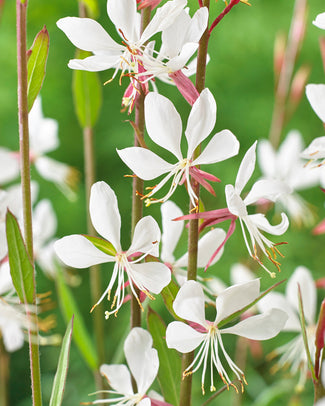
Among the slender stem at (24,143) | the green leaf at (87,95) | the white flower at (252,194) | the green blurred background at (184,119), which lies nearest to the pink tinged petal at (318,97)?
the white flower at (252,194)

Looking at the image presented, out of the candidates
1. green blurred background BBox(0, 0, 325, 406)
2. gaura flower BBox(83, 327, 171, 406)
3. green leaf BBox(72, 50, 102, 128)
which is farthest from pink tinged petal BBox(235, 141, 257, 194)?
green blurred background BBox(0, 0, 325, 406)

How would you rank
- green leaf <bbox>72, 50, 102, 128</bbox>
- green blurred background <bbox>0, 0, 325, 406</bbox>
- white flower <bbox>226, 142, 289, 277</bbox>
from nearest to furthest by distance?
white flower <bbox>226, 142, 289, 277</bbox> < green leaf <bbox>72, 50, 102, 128</bbox> < green blurred background <bbox>0, 0, 325, 406</bbox>

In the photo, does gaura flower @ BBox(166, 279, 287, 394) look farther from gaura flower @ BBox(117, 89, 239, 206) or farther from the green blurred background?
the green blurred background

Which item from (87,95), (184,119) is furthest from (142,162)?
(184,119)

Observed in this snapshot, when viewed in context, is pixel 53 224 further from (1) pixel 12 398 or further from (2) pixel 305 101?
(2) pixel 305 101

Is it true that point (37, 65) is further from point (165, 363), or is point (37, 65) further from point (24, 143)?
point (165, 363)

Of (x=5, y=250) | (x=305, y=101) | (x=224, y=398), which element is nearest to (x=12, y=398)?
(x=224, y=398)
